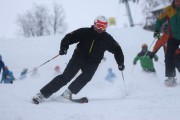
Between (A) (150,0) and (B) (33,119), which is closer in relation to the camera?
(B) (33,119)

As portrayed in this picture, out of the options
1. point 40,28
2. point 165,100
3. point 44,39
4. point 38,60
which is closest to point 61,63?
point 38,60

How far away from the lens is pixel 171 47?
6.77 metres

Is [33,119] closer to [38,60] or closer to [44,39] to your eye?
[38,60]

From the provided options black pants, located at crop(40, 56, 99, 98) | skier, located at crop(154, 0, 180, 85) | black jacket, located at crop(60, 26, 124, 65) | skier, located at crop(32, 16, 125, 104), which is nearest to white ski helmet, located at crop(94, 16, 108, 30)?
skier, located at crop(32, 16, 125, 104)

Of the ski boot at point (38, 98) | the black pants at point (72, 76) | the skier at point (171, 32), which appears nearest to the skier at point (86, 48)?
the black pants at point (72, 76)

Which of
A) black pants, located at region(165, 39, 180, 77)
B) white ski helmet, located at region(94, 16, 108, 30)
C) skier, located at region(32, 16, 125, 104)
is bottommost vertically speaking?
black pants, located at region(165, 39, 180, 77)

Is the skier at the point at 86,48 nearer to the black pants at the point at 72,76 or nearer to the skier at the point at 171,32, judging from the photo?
the black pants at the point at 72,76

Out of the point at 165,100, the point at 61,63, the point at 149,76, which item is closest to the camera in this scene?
the point at 165,100

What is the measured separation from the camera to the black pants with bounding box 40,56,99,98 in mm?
4879

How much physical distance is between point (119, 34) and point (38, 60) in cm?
953

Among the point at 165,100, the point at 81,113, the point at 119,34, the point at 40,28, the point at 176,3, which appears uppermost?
the point at 176,3

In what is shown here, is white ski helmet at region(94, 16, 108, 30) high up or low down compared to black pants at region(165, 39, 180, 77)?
up

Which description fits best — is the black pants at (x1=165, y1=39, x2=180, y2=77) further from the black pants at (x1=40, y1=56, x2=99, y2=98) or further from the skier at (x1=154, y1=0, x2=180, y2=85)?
the black pants at (x1=40, y1=56, x2=99, y2=98)

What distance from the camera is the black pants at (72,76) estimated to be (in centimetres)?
488
